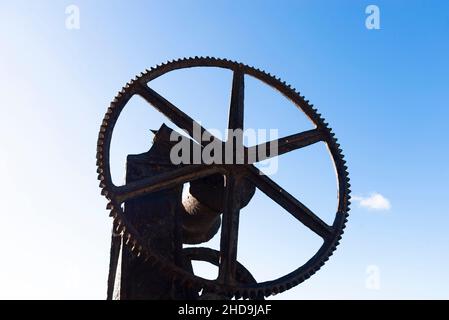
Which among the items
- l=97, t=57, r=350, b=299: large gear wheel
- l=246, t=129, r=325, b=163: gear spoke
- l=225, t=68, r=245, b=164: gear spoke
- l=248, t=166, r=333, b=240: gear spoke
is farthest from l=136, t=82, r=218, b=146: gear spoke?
l=248, t=166, r=333, b=240: gear spoke

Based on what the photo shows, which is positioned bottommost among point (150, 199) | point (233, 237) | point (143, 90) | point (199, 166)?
point (233, 237)

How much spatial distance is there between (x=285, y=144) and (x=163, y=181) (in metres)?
1.27

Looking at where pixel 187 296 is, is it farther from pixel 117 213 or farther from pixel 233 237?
pixel 117 213

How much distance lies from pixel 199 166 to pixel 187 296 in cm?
108

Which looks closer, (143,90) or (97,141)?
(97,141)

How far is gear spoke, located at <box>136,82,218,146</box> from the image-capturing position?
14.8 feet

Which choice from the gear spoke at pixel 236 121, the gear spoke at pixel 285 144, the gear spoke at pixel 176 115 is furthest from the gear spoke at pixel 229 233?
the gear spoke at pixel 176 115

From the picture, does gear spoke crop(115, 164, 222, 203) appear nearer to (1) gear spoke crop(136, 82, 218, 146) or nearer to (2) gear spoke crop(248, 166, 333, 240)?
(1) gear spoke crop(136, 82, 218, 146)

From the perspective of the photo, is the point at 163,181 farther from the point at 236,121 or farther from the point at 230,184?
the point at 236,121

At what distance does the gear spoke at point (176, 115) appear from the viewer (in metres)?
4.50

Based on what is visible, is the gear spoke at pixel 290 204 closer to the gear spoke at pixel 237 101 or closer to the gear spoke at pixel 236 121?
the gear spoke at pixel 236 121
